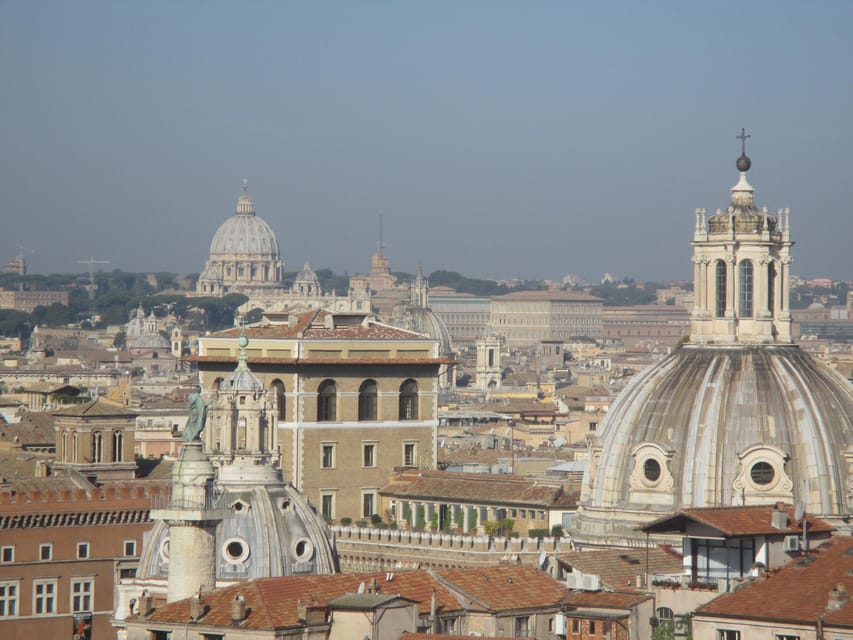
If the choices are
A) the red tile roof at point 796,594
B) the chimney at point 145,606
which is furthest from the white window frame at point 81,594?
the red tile roof at point 796,594

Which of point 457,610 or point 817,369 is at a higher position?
point 817,369

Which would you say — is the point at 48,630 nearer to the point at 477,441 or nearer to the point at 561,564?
the point at 561,564

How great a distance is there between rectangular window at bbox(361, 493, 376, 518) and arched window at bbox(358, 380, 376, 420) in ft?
5.88

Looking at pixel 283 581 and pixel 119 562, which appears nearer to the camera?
pixel 283 581

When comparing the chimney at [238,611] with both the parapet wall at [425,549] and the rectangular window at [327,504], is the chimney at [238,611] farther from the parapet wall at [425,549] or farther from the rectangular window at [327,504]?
the rectangular window at [327,504]

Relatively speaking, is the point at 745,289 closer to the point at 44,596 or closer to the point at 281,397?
the point at 281,397

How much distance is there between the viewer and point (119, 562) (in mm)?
66000

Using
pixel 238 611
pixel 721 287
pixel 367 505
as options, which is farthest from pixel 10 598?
pixel 238 611

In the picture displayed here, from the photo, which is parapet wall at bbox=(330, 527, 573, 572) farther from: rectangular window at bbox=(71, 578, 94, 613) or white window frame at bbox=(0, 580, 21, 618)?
white window frame at bbox=(0, 580, 21, 618)

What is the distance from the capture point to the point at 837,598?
35531 mm

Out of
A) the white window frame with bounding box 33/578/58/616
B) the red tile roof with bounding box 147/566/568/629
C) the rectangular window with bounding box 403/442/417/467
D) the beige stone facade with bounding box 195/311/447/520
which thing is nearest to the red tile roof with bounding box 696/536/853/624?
the red tile roof with bounding box 147/566/568/629

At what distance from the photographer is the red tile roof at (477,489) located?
6350cm

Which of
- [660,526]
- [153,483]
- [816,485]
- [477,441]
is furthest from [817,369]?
[477,441]

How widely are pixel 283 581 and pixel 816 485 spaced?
13042 mm
